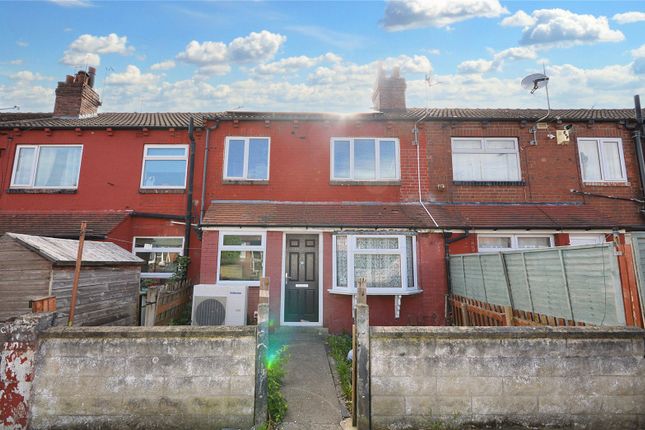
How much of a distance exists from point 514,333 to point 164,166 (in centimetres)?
1068

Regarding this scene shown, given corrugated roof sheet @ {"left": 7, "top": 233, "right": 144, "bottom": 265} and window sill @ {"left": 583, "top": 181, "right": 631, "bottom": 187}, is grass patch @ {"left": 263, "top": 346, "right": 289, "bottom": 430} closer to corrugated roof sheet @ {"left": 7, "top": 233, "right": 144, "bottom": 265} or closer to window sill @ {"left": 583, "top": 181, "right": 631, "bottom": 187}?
corrugated roof sheet @ {"left": 7, "top": 233, "right": 144, "bottom": 265}

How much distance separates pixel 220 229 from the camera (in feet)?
29.9

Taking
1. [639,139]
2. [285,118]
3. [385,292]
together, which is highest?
[285,118]

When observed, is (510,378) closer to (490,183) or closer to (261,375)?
(261,375)

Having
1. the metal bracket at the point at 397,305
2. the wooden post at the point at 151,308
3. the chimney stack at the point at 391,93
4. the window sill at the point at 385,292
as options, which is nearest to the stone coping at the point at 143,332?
the wooden post at the point at 151,308


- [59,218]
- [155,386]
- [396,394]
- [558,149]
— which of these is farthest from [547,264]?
[59,218]

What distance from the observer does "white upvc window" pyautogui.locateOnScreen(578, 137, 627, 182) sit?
10.6 m

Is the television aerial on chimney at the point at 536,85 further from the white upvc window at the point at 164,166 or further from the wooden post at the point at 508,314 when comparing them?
the white upvc window at the point at 164,166

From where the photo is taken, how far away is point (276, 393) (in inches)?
188

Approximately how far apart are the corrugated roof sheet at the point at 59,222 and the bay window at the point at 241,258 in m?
3.35

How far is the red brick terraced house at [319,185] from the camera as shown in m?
9.19

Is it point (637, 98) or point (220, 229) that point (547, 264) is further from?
point (637, 98)

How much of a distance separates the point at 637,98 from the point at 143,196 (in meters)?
16.6

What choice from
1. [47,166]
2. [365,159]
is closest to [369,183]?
[365,159]
